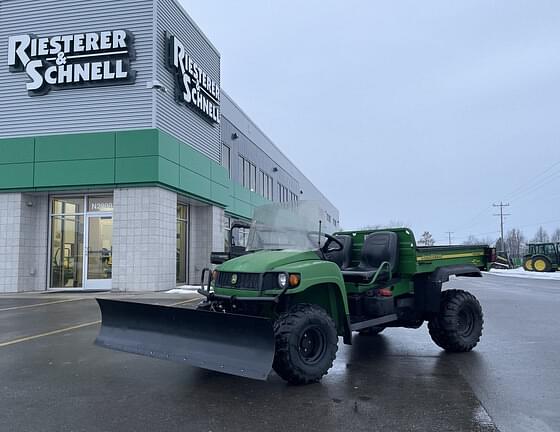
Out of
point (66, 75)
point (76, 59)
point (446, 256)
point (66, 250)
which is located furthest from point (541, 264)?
point (446, 256)

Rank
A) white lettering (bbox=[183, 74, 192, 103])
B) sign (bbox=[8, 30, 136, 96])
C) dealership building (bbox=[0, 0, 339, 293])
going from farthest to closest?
white lettering (bbox=[183, 74, 192, 103])
sign (bbox=[8, 30, 136, 96])
dealership building (bbox=[0, 0, 339, 293])

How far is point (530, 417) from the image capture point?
4109 mm

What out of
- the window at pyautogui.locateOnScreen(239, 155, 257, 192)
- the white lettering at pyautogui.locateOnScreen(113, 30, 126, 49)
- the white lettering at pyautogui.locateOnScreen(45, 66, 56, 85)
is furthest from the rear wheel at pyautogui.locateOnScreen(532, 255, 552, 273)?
the white lettering at pyautogui.locateOnScreen(45, 66, 56, 85)

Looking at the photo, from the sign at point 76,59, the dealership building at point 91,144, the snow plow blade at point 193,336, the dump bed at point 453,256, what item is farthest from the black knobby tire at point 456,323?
the sign at point 76,59

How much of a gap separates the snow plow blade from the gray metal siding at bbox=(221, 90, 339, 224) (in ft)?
58.8

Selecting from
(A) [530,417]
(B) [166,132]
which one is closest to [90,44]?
(B) [166,132]

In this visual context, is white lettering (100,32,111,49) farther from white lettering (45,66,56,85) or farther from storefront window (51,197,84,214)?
storefront window (51,197,84,214)

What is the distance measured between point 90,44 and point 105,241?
6.78 metres

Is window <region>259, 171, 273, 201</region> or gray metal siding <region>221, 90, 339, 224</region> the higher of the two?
gray metal siding <region>221, 90, 339, 224</region>

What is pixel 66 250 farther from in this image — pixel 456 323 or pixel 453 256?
pixel 456 323

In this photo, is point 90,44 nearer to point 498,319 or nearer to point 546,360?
point 498,319

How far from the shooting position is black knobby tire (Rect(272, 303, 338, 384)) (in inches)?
187

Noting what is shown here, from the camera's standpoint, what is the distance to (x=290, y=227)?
591 centimetres

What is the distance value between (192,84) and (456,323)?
15.4 meters
